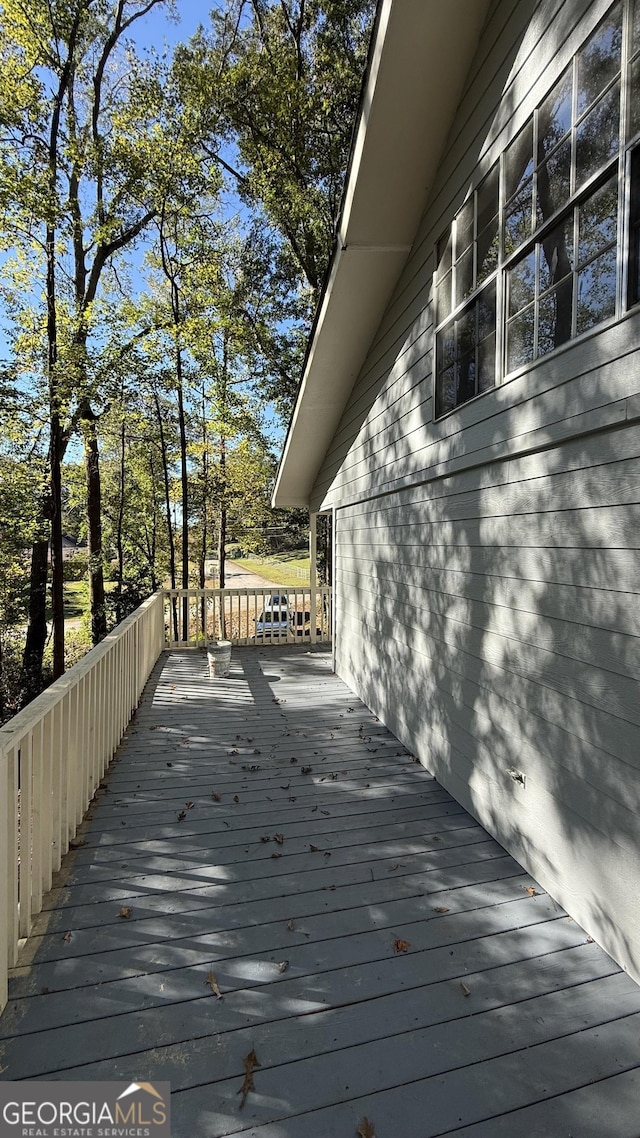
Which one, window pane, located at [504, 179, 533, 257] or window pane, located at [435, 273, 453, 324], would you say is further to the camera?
window pane, located at [435, 273, 453, 324]

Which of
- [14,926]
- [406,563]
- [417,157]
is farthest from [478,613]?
[417,157]

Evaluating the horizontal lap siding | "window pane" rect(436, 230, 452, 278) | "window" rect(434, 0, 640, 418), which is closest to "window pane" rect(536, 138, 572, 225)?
"window" rect(434, 0, 640, 418)

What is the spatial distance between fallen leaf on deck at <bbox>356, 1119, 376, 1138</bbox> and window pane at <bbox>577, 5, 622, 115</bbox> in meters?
3.78

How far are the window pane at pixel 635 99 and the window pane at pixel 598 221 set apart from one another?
17cm

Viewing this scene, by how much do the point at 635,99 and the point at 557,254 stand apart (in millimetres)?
609

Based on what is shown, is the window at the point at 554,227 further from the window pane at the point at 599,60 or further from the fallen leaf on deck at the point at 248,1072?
the fallen leaf on deck at the point at 248,1072

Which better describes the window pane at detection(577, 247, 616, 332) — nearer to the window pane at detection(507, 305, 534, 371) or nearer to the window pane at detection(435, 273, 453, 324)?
the window pane at detection(507, 305, 534, 371)

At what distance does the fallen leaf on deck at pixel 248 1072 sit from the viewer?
1.63 m

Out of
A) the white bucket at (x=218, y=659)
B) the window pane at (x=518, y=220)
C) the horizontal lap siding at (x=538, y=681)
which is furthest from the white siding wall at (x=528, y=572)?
the white bucket at (x=218, y=659)

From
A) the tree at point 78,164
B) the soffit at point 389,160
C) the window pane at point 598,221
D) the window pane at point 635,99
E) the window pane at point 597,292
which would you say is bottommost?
the window pane at point 597,292

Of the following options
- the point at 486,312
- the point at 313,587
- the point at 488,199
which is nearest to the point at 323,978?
the point at 486,312

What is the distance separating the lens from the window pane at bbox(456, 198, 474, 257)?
338 centimetres

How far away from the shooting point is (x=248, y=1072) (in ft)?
5.58

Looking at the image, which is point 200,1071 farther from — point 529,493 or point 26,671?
point 26,671
